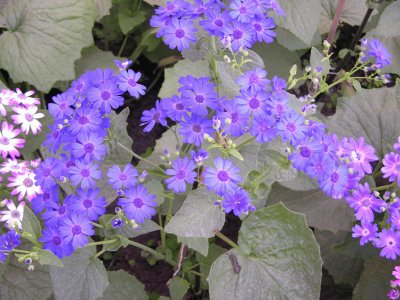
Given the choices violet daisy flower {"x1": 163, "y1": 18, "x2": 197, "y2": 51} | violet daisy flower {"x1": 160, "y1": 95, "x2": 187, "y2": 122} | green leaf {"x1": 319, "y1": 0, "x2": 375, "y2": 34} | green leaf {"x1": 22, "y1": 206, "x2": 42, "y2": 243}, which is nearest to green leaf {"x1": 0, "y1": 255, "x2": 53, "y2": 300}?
→ green leaf {"x1": 22, "y1": 206, "x2": 42, "y2": 243}

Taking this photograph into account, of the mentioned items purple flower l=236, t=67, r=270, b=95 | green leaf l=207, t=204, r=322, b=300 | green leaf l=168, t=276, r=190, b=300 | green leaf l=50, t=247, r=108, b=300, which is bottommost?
green leaf l=168, t=276, r=190, b=300

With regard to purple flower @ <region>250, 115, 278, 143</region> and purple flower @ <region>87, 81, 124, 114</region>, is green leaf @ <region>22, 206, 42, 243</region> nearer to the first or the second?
purple flower @ <region>87, 81, 124, 114</region>

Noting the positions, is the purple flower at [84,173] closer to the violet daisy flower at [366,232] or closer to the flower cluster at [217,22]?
the flower cluster at [217,22]

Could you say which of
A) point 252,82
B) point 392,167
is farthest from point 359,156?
point 252,82

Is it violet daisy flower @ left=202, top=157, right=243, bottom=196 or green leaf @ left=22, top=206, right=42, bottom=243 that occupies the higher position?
violet daisy flower @ left=202, top=157, right=243, bottom=196

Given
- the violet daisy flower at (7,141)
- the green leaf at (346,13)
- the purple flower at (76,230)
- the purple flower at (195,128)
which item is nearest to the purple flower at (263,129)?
the purple flower at (195,128)

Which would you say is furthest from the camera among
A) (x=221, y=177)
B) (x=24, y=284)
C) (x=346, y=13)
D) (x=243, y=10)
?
(x=346, y=13)

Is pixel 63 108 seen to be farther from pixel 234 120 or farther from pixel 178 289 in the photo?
pixel 178 289
